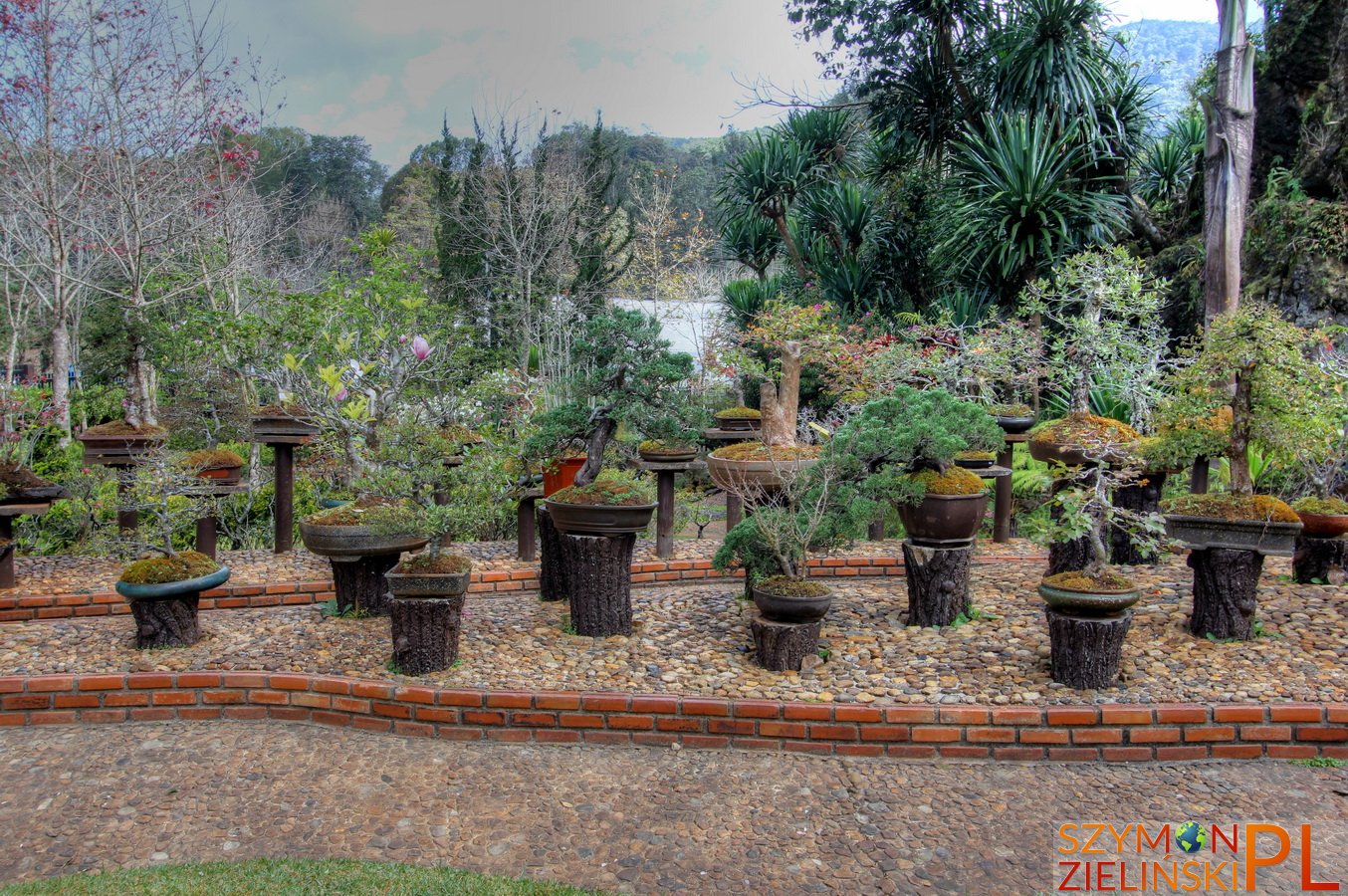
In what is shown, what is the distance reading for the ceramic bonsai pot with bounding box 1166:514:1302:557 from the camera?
368 centimetres

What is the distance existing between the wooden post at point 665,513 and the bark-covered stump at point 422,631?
1923 mm

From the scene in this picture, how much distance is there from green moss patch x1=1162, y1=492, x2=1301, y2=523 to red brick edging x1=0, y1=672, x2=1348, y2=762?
2.80 feet

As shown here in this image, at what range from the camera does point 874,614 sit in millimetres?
4336

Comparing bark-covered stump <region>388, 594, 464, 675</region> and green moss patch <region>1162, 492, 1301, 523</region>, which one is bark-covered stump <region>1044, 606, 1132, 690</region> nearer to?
green moss patch <region>1162, 492, 1301, 523</region>

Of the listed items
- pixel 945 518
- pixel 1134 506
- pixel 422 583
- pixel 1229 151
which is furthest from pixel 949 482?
pixel 1229 151

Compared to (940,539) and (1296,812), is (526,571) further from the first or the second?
(1296,812)

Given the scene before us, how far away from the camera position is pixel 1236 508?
3.75m

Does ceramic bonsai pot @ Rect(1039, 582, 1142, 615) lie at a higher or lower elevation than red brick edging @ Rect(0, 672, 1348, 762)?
higher

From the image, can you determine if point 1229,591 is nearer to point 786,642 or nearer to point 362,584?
point 786,642

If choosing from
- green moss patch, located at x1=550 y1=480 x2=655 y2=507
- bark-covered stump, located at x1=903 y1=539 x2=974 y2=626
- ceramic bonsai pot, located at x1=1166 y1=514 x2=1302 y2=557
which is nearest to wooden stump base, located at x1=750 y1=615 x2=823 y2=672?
bark-covered stump, located at x1=903 y1=539 x2=974 y2=626

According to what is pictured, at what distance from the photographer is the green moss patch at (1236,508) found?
→ 3707 mm

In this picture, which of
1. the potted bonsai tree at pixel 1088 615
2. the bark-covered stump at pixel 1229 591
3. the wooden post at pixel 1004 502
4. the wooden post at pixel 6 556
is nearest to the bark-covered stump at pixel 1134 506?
the wooden post at pixel 1004 502

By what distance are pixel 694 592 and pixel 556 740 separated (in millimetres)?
1678

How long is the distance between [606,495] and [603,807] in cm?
153
